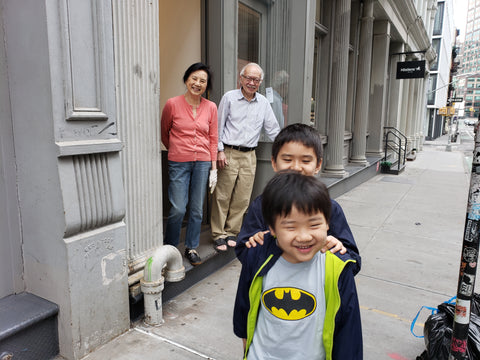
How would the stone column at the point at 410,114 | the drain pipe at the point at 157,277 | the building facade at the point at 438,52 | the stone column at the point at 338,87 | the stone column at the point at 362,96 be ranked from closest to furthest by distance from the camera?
the drain pipe at the point at 157,277
the stone column at the point at 338,87
the stone column at the point at 362,96
the stone column at the point at 410,114
the building facade at the point at 438,52

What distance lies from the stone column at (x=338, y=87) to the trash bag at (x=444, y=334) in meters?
6.35

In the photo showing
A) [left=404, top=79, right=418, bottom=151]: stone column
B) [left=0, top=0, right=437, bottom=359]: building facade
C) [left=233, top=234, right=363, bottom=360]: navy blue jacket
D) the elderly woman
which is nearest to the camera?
[left=233, top=234, right=363, bottom=360]: navy blue jacket

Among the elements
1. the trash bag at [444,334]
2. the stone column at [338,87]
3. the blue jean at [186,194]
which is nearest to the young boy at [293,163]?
the trash bag at [444,334]

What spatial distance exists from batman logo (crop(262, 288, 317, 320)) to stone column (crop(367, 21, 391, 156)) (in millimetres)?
12162

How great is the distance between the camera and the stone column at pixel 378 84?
38.8 feet

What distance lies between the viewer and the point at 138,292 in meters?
3.05

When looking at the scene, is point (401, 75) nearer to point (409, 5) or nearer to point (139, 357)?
point (409, 5)

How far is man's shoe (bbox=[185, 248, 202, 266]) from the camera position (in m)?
3.66

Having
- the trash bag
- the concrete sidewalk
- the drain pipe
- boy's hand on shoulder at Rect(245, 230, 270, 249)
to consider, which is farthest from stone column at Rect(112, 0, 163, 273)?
the trash bag

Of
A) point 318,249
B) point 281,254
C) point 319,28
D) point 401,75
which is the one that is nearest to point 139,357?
point 281,254

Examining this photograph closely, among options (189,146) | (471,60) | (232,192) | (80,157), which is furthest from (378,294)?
(471,60)

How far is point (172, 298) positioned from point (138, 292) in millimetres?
515

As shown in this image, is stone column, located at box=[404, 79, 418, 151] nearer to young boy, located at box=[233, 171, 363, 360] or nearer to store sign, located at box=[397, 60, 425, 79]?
store sign, located at box=[397, 60, 425, 79]

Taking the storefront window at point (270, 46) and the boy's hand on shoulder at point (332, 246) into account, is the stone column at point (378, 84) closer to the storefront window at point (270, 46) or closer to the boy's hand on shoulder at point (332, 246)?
the storefront window at point (270, 46)
